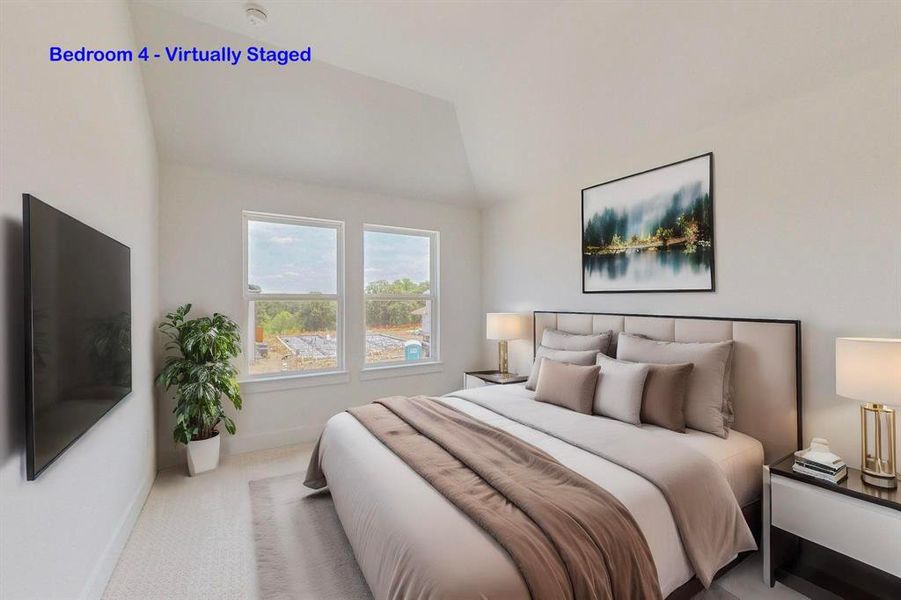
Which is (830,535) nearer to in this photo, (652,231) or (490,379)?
(652,231)

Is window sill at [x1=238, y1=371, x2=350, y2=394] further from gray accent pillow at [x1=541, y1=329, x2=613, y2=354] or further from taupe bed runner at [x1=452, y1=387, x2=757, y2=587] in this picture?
taupe bed runner at [x1=452, y1=387, x2=757, y2=587]

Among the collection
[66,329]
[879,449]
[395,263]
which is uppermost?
[395,263]

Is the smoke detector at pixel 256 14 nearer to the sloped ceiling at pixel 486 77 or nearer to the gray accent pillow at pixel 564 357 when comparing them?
the sloped ceiling at pixel 486 77

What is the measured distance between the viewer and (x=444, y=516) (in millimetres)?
1451

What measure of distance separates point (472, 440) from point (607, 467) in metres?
0.67

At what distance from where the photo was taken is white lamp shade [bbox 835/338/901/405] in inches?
66.2

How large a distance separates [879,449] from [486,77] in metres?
3.30

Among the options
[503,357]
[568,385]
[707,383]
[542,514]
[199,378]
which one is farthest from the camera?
[503,357]

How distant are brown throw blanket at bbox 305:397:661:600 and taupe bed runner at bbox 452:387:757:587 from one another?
0.28m

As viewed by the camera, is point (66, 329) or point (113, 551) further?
point (113, 551)

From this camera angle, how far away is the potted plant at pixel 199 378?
2992 mm

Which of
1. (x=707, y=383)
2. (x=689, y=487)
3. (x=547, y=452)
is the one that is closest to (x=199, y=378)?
(x=547, y=452)

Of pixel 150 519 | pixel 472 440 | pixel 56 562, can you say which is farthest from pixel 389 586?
pixel 150 519

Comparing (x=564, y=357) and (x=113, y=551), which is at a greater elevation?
(x=564, y=357)
